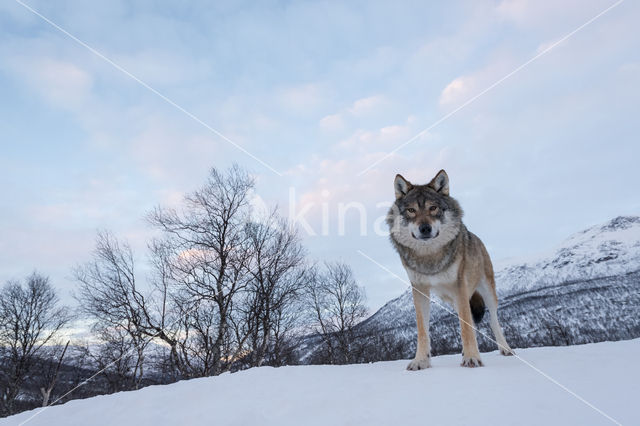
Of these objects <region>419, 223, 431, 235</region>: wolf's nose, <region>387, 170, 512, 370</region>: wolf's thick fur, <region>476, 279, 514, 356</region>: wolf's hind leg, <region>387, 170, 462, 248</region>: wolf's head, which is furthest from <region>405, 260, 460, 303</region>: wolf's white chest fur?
<region>476, 279, 514, 356</region>: wolf's hind leg

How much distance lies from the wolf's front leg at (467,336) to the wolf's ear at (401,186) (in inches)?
65.8

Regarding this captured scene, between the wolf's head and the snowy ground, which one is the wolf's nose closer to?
the wolf's head

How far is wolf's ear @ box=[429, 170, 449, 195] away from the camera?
209 inches

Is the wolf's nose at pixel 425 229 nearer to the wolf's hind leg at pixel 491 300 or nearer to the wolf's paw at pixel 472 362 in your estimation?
the wolf's paw at pixel 472 362

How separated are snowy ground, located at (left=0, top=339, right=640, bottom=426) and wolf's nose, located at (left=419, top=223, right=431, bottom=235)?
69.2 inches

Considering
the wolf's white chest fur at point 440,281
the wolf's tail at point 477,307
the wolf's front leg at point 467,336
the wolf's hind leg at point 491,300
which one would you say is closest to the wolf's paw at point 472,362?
the wolf's front leg at point 467,336

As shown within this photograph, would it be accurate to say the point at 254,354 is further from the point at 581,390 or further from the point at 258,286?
the point at 581,390

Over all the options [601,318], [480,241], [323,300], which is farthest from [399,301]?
[480,241]

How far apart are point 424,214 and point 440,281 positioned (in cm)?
98

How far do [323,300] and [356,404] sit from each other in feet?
119

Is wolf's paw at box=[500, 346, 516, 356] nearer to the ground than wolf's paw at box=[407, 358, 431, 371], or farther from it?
farther from it

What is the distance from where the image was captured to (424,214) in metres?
4.80

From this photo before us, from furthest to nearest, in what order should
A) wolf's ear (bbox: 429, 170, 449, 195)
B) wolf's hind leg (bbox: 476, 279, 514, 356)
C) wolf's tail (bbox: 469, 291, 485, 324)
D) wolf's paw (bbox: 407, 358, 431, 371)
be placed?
wolf's tail (bbox: 469, 291, 485, 324), wolf's hind leg (bbox: 476, 279, 514, 356), wolf's ear (bbox: 429, 170, 449, 195), wolf's paw (bbox: 407, 358, 431, 371)

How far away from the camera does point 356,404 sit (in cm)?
262
